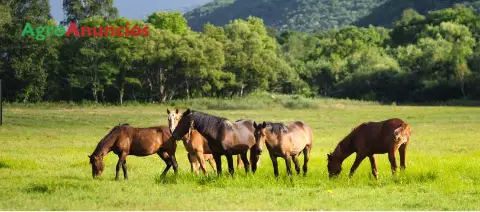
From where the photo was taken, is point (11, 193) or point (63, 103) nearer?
point (11, 193)

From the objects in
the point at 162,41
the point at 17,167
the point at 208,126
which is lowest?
the point at 17,167

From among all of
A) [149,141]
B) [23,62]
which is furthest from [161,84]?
[149,141]

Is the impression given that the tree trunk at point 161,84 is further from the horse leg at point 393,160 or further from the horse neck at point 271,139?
the horse leg at point 393,160

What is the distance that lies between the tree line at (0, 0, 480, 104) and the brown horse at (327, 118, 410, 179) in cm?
6165

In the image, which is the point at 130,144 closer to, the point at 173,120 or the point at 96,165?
the point at 96,165

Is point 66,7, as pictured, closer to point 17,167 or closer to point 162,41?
point 162,41

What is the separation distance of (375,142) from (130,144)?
234 inches

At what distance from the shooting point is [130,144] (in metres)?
19.7

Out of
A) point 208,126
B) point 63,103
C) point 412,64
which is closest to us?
point 208,126

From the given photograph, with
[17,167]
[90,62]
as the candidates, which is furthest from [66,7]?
[17,167]

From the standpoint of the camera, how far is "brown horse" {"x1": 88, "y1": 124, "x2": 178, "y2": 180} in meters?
19.5

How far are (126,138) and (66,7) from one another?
8289cm

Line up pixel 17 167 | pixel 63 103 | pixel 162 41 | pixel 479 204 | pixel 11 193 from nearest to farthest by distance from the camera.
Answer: pixel 479 204 → pixel 11 193 → pixel 17 167 → pixel 63 103 → pixel 162 41

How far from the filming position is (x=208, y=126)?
1850cm
